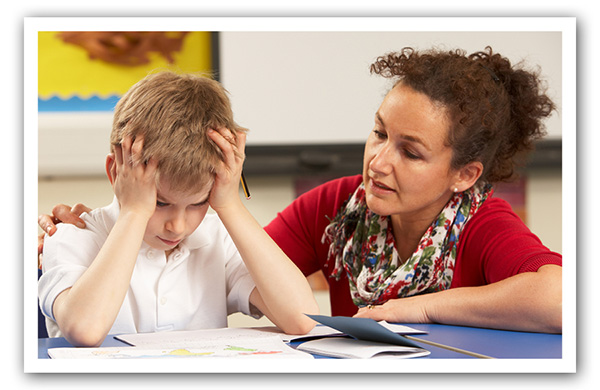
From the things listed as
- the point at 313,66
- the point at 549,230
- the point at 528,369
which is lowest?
the point at 528,369

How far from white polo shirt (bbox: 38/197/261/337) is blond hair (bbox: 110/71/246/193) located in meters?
0.17

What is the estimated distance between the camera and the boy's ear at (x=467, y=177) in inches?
55.5

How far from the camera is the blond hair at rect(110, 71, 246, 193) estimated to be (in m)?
1.06

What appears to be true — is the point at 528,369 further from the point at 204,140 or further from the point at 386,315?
the point at 204,140

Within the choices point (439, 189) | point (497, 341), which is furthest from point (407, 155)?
point (497, 341)

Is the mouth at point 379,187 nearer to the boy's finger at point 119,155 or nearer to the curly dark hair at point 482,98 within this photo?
the curly dark hair at point 482,98

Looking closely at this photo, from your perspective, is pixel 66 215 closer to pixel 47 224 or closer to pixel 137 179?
pixel 47 224

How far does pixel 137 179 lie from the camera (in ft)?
3.48

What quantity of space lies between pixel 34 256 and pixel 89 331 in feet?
0.49

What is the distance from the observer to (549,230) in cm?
208

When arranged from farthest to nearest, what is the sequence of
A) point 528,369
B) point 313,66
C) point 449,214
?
point 313,66
point 449,214
point 528,369
